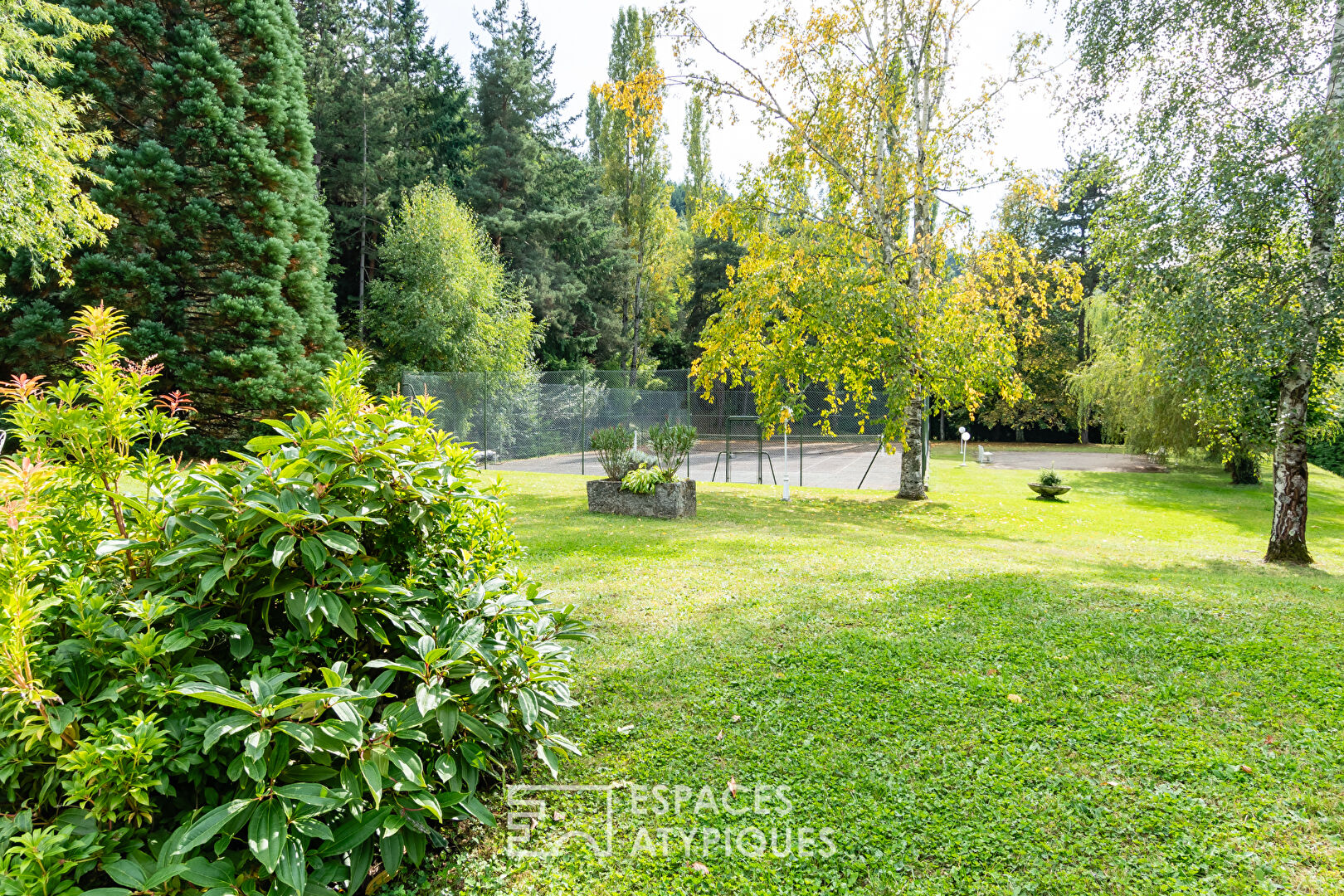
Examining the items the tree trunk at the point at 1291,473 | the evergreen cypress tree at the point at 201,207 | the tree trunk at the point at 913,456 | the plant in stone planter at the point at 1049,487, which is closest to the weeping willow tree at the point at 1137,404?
the plant in stone planter at the point at 1049,487

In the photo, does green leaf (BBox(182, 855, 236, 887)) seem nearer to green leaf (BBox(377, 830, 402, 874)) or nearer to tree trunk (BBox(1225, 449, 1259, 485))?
A: green leaf (BBox(377, 830, 402, 874))

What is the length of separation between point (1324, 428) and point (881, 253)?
6.50 m

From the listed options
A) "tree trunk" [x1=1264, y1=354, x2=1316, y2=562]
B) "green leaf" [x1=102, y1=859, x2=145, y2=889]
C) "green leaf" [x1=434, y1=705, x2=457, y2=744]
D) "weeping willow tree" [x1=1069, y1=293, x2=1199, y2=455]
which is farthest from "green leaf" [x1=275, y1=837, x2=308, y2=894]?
"weeping willow tree" [x1=1069, y1=293, x2=1199, y2=455]

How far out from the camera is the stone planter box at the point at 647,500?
29.0 feet

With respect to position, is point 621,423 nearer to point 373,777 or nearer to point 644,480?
point 644,480

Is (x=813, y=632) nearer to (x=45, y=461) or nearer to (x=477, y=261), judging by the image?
(x=45, y=461)

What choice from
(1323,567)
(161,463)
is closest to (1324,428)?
(1323,567)

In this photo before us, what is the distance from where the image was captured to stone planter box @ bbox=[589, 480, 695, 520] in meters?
8.84

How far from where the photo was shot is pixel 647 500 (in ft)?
29.2

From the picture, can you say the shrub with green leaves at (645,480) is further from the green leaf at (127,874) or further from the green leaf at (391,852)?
the green leaf at (127,874)

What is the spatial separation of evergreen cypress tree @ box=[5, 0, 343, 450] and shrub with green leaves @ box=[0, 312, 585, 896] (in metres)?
15.4

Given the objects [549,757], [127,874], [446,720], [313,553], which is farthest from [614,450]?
[127,874]

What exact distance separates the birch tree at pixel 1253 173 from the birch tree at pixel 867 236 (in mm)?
3378

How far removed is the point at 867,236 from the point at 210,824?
12.1m
